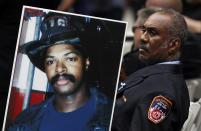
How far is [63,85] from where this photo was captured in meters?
1.52

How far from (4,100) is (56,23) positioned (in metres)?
0.93

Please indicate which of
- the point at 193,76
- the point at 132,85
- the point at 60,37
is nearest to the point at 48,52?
the point at 60,37

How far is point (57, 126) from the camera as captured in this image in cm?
150

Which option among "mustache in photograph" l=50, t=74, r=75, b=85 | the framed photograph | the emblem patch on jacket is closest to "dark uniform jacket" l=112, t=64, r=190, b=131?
the emblem patch on jacket

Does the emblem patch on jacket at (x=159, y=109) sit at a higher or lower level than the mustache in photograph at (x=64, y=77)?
lower

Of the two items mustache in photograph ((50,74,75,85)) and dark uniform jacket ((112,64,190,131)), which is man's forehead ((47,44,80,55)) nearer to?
mustache in photograph ((50,74,75,85))

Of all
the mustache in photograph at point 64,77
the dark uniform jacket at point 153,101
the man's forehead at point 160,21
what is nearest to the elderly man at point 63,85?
the mustache in photograph at point 64,77

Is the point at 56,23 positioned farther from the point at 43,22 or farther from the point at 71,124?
the point at 71,124

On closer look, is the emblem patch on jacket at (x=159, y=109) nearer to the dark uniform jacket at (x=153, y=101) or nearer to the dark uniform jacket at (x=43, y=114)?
the dark uniform jacket at (x=153, y=101)

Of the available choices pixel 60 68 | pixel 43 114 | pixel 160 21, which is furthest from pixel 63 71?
pixel 160 21

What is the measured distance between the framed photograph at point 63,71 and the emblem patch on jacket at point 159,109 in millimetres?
197

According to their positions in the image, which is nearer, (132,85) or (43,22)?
(43,22)

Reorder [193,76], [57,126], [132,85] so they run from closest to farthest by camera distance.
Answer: [57,126] < [132,85] < [193,76]

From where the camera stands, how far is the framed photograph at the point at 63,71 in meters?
1.51
